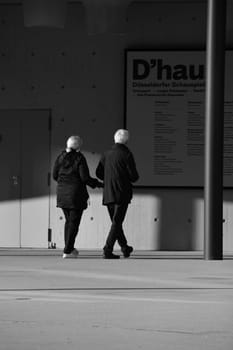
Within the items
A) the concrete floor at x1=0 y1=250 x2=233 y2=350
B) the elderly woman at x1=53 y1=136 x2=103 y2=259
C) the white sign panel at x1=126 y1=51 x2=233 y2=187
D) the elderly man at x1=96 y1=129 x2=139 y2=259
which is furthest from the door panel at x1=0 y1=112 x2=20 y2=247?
the elderly man at x1=96 y1=129 x2=139 y2=259

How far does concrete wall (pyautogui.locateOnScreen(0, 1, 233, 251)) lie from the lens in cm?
1648

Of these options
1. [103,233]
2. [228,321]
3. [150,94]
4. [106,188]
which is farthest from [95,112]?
[228,321]

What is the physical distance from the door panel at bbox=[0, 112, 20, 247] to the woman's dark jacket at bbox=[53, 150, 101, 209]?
2950 millimetres

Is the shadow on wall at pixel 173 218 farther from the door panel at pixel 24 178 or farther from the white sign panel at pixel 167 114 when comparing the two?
the door panel at pixel 24 178

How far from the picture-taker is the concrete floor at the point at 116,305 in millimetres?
7141

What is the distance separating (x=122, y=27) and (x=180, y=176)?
2636 millimetres

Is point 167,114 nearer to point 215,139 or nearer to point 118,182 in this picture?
point 215,139

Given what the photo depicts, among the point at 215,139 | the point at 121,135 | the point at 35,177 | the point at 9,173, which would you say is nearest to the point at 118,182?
the point at 121,135

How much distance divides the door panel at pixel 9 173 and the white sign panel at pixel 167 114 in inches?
76.3

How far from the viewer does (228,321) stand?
8.05 metres

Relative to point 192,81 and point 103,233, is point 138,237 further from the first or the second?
point 192,81

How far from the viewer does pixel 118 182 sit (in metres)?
13.6

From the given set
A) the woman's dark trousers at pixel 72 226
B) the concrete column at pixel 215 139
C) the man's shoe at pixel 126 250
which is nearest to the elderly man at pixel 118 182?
the man's shoe at pixel 126 250

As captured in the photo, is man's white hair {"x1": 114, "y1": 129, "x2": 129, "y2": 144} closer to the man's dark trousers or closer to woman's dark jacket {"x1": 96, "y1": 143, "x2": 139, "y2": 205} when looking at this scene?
woman's dark jacket {"x1": 96, "y1": 143, "x2": 139, "y2": 205}
